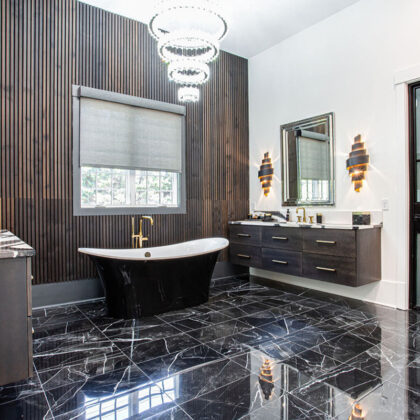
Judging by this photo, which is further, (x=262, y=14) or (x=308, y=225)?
(x=262, y=14)

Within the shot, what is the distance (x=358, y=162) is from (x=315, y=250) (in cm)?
109

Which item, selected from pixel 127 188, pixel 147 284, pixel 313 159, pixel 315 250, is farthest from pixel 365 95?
pixel 147 284

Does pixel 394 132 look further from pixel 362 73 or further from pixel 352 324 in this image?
pixel 352 324

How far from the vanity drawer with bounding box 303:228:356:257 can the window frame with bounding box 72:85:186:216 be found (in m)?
1.71

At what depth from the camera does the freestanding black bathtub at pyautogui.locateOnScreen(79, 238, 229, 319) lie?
10.0 feet

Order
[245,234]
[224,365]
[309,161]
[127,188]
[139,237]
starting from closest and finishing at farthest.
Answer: [224,365] → [139,237] → [127,188] → [309,161] → [245,234]

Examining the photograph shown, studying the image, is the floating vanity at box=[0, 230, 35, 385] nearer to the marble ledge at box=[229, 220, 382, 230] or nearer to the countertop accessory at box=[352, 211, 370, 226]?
the marble ledge at box=[229, 220, 382, 230]

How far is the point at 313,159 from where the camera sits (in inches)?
169

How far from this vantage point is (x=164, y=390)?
1.87 m

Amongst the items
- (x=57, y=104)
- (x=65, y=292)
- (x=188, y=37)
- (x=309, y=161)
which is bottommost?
(x=65, y=292)

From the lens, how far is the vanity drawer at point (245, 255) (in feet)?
14.6

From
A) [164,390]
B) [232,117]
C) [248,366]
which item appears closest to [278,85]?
[232,117]

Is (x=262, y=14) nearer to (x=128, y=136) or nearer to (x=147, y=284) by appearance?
(x=128, y=136)

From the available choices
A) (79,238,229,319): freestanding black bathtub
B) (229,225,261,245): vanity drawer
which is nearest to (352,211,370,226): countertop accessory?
(229,225,261,245): vanity drawer
